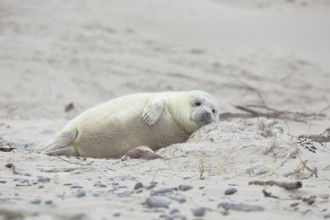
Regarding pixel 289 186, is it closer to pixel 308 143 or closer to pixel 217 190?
pixel 217 190

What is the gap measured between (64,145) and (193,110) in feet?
3.29

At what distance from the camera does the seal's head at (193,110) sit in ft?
15.6

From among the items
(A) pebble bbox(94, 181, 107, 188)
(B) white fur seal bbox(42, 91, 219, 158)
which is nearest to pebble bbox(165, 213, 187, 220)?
(A) pebble bbox(94, 181, 107, 188)

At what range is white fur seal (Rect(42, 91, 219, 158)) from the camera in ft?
15.4

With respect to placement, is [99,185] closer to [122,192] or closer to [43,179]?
[122,192]

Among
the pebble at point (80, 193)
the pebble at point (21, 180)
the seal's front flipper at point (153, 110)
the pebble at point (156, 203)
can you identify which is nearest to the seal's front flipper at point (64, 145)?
the seal's front flipper at point (153, 110)

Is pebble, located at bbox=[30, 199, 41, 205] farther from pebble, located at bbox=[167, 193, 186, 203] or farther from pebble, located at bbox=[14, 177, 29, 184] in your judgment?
pebble, located at bbox=[167, 193, 186, 203]

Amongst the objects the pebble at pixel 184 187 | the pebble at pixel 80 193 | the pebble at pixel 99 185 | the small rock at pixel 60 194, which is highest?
the pebble at pixel 80 193

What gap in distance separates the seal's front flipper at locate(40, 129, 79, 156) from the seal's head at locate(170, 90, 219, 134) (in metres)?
0.78

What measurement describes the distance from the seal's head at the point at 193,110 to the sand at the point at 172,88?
0.15 meters

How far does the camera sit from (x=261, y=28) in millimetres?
11883

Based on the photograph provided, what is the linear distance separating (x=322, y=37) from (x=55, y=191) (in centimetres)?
936

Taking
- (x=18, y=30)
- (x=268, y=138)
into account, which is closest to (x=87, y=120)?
(x=268, y=138)

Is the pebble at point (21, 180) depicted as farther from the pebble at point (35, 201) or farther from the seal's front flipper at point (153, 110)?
the seal's front flipper at point (153, 110)
